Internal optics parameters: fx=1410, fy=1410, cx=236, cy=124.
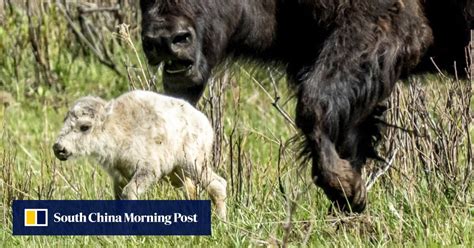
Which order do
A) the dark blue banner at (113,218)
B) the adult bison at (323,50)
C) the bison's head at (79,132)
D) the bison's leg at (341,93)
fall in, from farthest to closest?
the bison's leg at (341,93) → the adult bison at (323,50) → the dark blue banner at (113,218) → the bison's head at (79,132)

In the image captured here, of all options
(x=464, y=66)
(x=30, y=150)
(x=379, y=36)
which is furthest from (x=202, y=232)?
(x=30, y=150)

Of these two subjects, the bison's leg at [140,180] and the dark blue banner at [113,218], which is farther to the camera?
the dark blue banner at [113,218]

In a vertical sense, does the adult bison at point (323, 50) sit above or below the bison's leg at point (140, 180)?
above

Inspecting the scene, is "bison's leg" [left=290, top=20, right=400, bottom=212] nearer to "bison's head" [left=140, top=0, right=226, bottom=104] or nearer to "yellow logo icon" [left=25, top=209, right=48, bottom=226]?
"bison's head" [left=140, top=0, right=226, bottom=104]

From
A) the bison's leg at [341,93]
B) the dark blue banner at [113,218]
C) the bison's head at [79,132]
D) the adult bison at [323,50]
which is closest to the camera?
the bison's head at [79,132]

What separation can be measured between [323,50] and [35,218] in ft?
4.92

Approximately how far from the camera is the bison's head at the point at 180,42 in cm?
604

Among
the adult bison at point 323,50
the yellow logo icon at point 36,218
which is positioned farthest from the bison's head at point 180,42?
the yellow logo icon at point 36,218

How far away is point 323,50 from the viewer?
6.37 metres

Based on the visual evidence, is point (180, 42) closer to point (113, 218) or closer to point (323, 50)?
point (323, 50)

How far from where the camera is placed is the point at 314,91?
20.6 feet

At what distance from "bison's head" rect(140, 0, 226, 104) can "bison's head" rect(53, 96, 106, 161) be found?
468 millimetres

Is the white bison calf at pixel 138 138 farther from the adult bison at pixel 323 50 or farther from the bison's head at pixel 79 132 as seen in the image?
the adult bison at pixel 323 50

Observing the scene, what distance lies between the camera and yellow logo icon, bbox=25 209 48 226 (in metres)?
6.30
